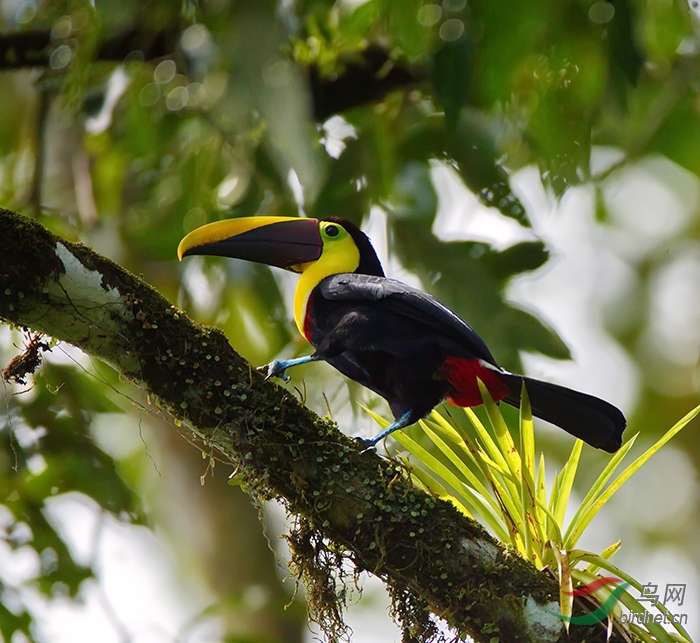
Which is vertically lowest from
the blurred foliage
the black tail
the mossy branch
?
the mossy branch

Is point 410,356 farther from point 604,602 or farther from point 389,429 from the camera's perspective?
point 604,602

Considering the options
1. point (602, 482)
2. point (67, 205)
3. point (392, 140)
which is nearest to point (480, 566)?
point (602, 482)

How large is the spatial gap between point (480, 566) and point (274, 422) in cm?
65

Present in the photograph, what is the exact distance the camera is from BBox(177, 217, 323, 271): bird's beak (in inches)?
121

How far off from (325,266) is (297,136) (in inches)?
18.1

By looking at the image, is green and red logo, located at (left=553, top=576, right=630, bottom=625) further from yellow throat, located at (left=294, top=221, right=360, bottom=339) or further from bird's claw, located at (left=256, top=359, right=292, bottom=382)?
yellow throat, located at (left=294, top=221, right=360, bottom=339)

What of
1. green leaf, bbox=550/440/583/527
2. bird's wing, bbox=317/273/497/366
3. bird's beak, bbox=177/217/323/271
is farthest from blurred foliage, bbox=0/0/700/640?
green leaf, bbox=550/440/583/527

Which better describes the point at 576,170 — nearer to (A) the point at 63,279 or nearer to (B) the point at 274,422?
(B) the point at 274,422

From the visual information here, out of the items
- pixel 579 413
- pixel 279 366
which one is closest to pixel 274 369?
pixel 279 366

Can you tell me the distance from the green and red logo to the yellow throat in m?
1.27

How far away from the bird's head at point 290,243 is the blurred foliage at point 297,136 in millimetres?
154

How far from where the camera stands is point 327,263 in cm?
320

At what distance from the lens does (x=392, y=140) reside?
484cm

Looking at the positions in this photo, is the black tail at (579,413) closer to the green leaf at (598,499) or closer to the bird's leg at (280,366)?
the green leaf at (598,499)
